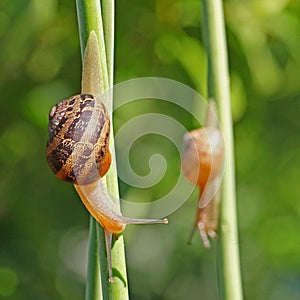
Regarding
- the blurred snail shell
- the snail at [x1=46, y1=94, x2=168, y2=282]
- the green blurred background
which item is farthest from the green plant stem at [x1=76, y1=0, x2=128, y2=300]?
the green blurred background

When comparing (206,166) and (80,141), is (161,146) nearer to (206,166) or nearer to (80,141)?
(206,166)

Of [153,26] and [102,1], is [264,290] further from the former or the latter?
[102,1]

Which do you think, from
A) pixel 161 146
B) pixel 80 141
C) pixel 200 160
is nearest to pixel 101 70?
pixel 80 141

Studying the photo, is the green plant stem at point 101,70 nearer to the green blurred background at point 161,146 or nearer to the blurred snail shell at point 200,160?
the blurred snail shell at point 200,160

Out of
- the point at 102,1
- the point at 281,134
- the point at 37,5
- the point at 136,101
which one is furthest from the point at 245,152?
the point at 102,1

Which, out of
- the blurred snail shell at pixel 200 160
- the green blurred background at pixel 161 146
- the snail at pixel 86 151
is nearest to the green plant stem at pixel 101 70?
the snail at pixel 86 151

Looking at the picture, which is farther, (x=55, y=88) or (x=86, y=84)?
(x=55, y=88)
